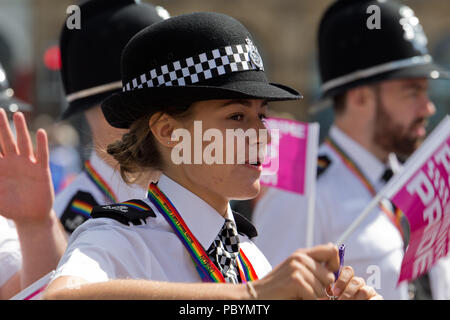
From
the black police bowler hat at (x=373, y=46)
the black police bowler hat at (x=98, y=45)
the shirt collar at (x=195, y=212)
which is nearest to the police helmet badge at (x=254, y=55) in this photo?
the shirt collar at (x=195, y=212)

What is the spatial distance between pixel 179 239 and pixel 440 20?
79.1ft

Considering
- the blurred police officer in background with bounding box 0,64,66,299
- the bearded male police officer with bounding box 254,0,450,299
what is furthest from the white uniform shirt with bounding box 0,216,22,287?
the bearded male police officer with bounding box 254,0,450,299

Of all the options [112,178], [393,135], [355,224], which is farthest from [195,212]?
[393,135]

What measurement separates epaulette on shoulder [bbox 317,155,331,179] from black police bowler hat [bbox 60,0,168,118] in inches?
51.0

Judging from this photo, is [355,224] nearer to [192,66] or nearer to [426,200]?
[426,200]

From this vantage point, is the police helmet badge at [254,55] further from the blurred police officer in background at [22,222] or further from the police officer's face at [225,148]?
the blurred police officer in background at [22,222]

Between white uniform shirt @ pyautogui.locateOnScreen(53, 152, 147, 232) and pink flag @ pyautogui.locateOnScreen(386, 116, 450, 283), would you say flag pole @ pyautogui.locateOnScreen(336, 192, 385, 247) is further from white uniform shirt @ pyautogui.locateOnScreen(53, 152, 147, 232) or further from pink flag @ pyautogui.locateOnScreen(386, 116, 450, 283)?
white uniform shirt @ pyautogui.locateOnScreen(53, 152, 147, 232)

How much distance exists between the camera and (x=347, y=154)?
4738 millimetres

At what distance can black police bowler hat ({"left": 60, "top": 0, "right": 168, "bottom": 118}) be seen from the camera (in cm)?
392

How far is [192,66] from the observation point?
232 centimetres

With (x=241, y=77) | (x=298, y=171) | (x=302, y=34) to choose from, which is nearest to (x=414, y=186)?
(x=298, y=171)

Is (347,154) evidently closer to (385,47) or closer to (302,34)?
(385,47)

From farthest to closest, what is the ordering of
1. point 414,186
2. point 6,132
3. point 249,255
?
point 414,186
point 6,132
point 249,255

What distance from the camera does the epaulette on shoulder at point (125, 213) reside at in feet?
7.27
